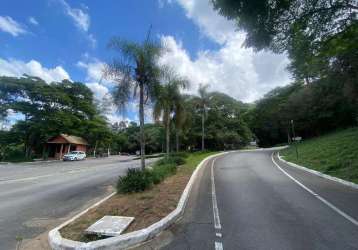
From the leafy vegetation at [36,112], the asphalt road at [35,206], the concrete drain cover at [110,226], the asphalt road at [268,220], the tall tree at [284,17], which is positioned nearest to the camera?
the asphalt road at [268,220]

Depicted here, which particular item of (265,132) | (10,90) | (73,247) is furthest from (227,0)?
(265,132)

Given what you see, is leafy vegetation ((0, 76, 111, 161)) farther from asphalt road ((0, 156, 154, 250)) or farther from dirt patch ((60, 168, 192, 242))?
dirt patch ((60, 168, 192, 242))

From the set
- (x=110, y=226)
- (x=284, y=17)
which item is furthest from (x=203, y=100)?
(x=110, y=226)

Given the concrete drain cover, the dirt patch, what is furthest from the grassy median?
the concrete drain cover

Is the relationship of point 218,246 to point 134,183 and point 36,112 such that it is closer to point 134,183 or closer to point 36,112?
point 134,183

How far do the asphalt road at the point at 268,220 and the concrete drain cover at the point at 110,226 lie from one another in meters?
0.84

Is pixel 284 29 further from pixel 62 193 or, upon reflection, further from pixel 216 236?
pixel 62 193

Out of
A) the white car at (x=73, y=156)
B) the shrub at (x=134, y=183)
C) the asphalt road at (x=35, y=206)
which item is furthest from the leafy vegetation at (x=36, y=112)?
the shrub at (x=134, y=183)

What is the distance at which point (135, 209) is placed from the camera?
293 inches

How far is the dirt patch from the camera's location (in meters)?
5.93

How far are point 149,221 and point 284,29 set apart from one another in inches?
381

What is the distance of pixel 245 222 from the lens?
655cm

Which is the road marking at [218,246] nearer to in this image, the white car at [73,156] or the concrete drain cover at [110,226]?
the concrete drain cover at [110,226]

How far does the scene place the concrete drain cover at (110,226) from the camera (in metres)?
5.46
